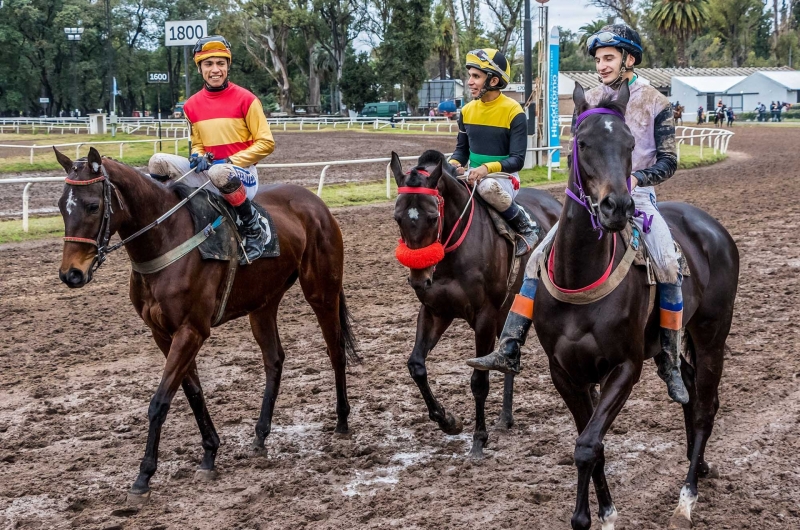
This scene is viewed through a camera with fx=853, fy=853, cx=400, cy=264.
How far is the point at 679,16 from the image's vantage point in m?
76.1

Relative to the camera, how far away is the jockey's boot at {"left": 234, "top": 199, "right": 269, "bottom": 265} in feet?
19.3

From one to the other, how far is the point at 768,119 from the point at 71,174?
218 feet

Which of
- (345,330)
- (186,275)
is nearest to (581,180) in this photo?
(186,275)

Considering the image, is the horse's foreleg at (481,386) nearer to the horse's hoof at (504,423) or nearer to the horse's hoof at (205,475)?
the horse's hoof at (504,423)

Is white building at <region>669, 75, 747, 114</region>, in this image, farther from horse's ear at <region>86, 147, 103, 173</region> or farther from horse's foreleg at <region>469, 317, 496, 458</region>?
horse's ear at <region>86, 147, 103, 173</region>

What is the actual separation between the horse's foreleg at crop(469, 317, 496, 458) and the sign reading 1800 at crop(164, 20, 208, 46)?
1025 cm

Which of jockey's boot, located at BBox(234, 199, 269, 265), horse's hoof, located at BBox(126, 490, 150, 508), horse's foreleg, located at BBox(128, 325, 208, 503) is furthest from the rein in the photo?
horse's hoof, located at BBox(126, 490, 150, 508)

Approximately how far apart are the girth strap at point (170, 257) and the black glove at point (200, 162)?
459mm

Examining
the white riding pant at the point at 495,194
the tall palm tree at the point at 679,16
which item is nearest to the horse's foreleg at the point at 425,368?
the white riding pant at the point at 495,194

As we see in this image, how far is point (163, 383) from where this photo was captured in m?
5.20

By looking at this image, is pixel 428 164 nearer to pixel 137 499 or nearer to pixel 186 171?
pixel 186 171

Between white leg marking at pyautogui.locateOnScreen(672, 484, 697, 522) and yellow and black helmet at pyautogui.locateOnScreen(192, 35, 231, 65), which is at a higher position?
yellow and black helmet at pyautogui.locateOnScreen(192, 35, 231, 65)

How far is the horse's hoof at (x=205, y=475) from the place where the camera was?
542cm

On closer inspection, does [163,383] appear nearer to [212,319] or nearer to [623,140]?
[212,319]
